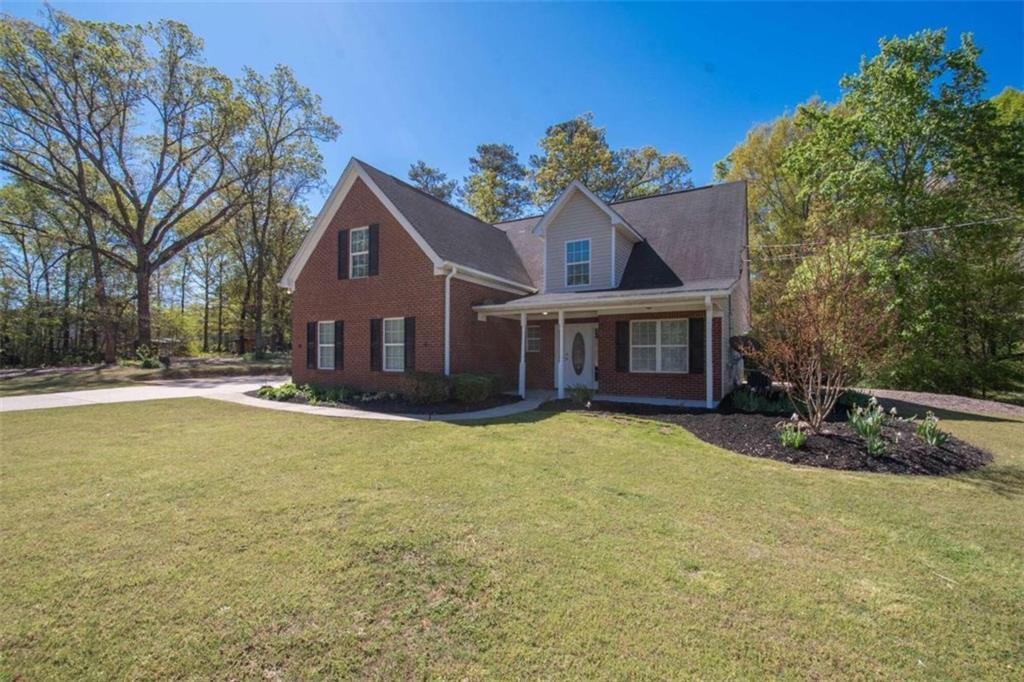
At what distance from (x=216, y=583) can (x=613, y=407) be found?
8.99 meters

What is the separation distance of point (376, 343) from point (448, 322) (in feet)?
9.25

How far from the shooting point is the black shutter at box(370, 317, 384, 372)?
1417 centimetres

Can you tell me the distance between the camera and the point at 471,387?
39.2 feet

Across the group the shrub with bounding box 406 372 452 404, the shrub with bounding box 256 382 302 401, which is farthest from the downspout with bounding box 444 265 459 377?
the shrub with bounding box 256 382 302 401

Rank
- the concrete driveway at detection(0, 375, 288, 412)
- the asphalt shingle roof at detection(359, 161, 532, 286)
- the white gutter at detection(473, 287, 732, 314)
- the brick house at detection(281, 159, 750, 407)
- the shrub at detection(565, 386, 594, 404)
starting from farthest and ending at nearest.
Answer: the asphalt shingle roof at detection(359, 161, 532, 286) < the brick house at detection(281, 159, 750, 407) < the concrete driveway at detection(0, 375, 288, 412) < the shrub at detection(565, 386, 594, 404) < the white gutter at detection(473, 287, 732, 314)

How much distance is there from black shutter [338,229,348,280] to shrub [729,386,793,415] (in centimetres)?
1196

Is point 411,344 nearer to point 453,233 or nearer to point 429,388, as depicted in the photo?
point 429,388

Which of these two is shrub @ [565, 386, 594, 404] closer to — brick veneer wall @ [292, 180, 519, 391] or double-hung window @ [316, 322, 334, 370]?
brick veneer wall @ [292, 180, 519, 391]

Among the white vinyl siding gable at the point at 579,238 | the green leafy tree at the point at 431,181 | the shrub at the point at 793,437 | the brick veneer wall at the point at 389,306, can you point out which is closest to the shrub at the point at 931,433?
the shrub at the point at 793,437

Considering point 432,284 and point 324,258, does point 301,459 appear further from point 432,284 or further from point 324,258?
point 324,258

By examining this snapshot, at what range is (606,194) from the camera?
2912 cm

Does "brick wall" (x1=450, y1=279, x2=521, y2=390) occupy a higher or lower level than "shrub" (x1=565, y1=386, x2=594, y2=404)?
higher

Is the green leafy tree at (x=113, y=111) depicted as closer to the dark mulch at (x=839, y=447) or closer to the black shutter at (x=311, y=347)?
the black shutter at (x=311, y=347)

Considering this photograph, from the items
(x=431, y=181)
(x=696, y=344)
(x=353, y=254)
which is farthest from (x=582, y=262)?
(x=431, y=181)
